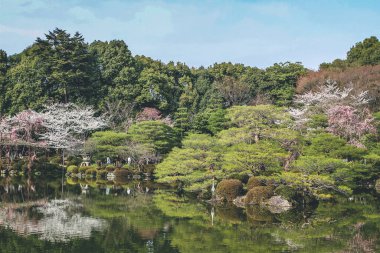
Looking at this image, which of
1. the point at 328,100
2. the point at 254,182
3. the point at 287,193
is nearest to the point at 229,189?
the point at 254,182

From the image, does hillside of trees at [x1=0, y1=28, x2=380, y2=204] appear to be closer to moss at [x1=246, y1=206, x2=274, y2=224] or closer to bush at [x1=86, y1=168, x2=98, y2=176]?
bush at [x1=86, y1=168, x2=98, y2=176]

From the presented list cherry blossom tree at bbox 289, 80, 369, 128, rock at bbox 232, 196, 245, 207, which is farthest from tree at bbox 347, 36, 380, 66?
rock at bbox 232, 196, 245, 207

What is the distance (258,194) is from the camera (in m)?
22.8

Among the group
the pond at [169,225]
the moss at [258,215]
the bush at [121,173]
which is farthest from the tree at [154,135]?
the moss at [258,215]

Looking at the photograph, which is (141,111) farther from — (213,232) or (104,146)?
(213,232)

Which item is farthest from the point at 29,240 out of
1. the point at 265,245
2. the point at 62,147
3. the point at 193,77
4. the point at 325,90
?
the point at 193,77

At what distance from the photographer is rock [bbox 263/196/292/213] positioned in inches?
858

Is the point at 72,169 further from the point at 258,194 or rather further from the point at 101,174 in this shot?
the point at 258,194

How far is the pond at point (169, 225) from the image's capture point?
14391 millimetres

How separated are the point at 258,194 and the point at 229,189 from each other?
6.13 feet

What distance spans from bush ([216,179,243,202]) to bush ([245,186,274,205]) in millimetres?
1061

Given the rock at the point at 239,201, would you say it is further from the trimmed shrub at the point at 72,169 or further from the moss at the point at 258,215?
the trimmed shrub at the point at 72,169

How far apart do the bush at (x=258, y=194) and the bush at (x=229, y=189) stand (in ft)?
3.48

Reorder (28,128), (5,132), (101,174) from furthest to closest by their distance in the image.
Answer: (28,128) → (5,132) → (101,174)
